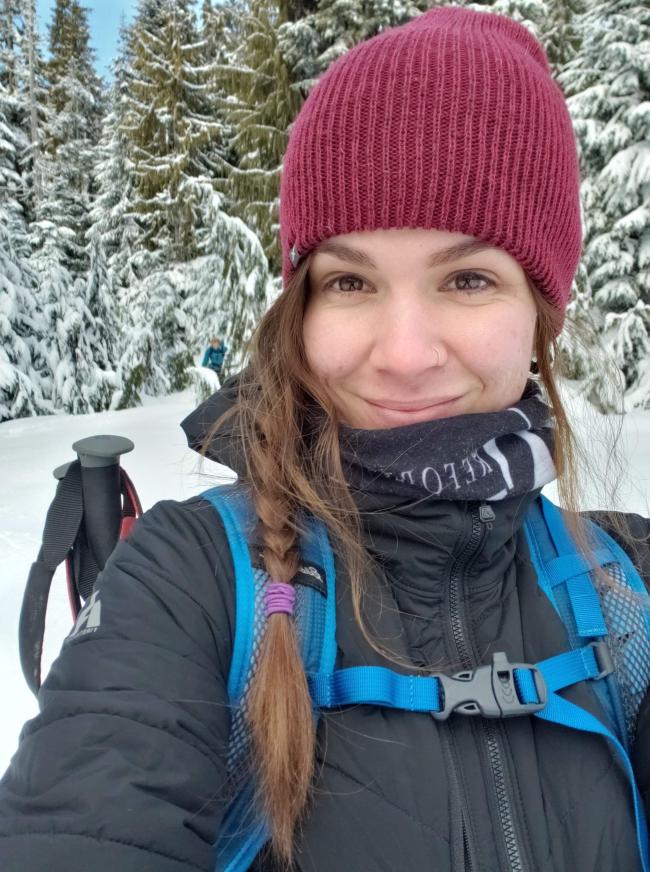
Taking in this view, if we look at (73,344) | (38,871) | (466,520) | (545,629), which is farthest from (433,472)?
(73,344)

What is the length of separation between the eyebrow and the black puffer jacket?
53 centimetres

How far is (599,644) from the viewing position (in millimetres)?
1217

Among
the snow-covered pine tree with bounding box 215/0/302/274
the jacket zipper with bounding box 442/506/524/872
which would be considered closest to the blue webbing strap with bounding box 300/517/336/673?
the jacket zipper with bounding box 442/506/524/872

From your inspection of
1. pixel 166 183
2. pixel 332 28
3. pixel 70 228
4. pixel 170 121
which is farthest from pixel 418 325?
pixel 70 228

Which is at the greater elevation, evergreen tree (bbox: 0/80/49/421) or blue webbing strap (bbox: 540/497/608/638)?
blue webbing strap (bbox: 540/497/608/638)

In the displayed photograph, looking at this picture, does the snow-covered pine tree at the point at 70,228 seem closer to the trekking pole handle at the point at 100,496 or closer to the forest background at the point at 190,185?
the forest background at the point at 190,185

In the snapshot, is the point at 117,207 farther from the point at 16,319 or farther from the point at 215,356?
the point at 215,356

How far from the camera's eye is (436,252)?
1284mm

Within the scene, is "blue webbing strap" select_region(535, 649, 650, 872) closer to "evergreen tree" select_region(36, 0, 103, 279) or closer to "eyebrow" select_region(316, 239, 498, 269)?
"eyebrow" select_region(316, 239, 498, 269)

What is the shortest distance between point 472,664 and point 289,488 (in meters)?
0.54

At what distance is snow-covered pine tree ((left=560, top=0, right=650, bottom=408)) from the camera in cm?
1015

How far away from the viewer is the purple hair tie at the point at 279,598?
43.0 inches

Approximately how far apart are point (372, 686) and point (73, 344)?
18780mm

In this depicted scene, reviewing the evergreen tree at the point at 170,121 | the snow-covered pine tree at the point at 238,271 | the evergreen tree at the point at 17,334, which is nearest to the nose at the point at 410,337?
the snow-covered pine tree at the point at 238,271
